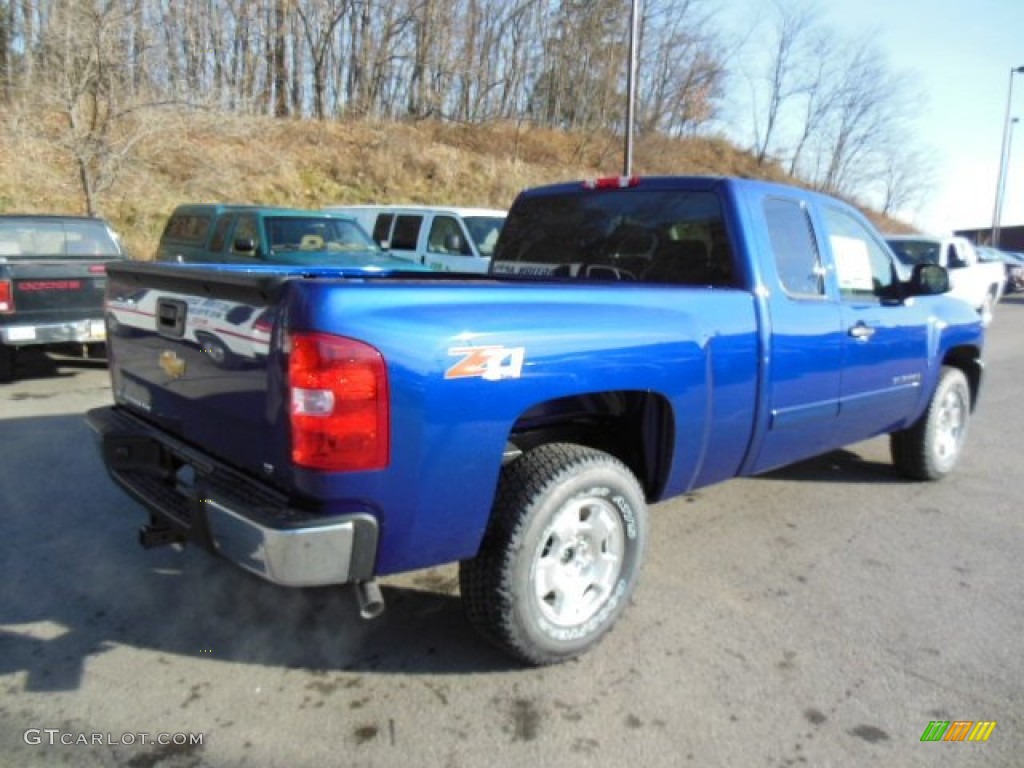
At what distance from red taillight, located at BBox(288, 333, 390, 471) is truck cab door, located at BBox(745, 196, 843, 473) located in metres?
2.06

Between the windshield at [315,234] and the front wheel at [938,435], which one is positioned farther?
the windshield at [315,234]

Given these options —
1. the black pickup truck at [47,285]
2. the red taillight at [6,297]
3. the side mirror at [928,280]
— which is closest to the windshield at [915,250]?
the side mirror at [928,280]

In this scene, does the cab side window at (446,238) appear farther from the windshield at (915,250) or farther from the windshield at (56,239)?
the windshield at (915,250)

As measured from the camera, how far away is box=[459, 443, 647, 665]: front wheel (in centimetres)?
280

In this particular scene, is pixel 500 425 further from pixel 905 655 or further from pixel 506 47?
pixel 506 47

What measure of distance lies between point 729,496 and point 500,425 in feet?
9.19

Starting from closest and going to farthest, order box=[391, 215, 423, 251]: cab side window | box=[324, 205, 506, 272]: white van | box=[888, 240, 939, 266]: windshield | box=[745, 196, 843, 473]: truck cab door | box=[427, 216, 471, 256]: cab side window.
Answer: box=[745, 196, 843, 473]: truck cab door
box=[324, 205, 506, 272]: white van
box=[427, 216, 471, 256]: cab side window
box=[391, 215, 423, 251]: cab side window
box=[888, 240, 939, 266]: windshield

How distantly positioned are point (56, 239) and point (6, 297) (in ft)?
3.54

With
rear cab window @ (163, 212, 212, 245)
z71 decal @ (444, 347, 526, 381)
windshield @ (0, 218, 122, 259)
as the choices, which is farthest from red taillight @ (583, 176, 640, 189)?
rear cab window @ (163, 212, 212, 245)

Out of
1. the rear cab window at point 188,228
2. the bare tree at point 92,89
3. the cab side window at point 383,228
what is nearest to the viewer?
the rear cab window at point 188,228

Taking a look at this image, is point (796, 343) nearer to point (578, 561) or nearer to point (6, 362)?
point (578, 561)

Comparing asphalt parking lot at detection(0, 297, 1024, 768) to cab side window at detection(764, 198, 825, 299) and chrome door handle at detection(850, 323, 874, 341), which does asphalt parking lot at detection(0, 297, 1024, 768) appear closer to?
chrome door handle at detection(850, 323, 874, 341)

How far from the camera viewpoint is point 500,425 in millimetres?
2637

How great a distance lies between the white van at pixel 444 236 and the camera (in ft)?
38.9
